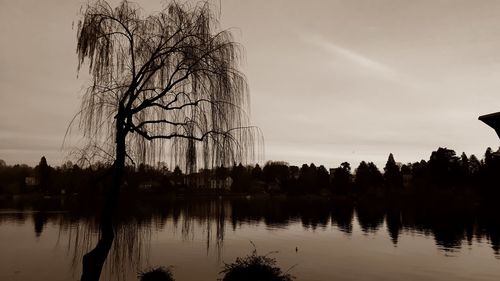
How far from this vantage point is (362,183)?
141500mm

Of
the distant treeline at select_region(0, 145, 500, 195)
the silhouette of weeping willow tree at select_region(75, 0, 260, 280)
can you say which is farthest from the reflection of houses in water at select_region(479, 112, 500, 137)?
the silhouette of weeping willow tree at select_region(75, 0, 260, 280)

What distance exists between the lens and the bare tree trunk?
30.0ft

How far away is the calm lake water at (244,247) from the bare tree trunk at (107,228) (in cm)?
154

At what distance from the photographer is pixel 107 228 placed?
372 inches

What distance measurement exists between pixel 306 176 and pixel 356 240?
403 ft

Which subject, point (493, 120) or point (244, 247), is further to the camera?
point (244, 247)

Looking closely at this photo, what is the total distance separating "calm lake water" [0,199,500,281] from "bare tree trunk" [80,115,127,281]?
1540mm

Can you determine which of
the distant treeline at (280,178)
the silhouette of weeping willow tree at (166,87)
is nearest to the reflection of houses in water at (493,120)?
the distant treeline at (280,178)

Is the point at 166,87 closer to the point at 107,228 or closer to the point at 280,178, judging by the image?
the point at 107,228

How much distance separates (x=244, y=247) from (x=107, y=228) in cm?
3544

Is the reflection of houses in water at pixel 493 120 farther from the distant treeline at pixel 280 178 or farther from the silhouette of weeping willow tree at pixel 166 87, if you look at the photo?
the silhouette of weeping willow tree at pixel 166 87

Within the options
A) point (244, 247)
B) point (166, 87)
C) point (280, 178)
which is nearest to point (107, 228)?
point (166, 87)

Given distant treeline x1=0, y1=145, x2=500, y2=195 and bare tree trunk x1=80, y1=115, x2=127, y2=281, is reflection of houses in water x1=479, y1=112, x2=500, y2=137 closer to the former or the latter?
distant treeline x1=0, y1=145, x2=500, y2=195

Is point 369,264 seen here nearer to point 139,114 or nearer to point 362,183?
point 139,114
